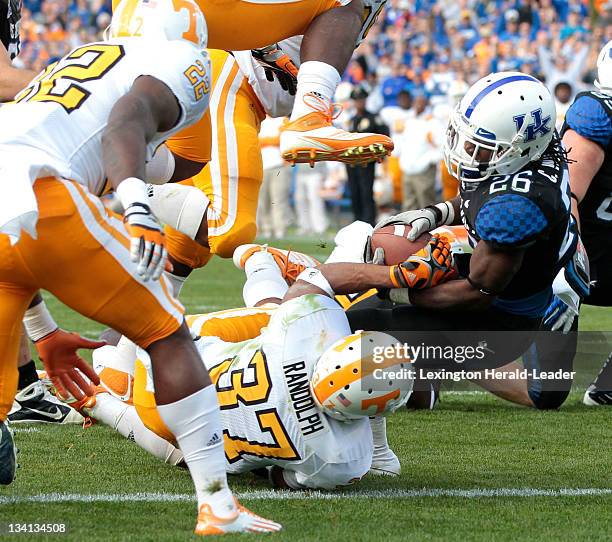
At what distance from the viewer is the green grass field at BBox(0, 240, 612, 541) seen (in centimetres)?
339

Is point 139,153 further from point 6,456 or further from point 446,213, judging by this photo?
point 446,213

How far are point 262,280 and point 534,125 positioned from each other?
1463mm

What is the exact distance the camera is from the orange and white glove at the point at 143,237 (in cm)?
290

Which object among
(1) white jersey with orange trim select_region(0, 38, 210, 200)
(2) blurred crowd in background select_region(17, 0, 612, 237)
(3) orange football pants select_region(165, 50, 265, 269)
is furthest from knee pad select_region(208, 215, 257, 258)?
(2) blurred crowd in background select_region(17, 0, 612, 237)

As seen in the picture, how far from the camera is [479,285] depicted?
181 inches

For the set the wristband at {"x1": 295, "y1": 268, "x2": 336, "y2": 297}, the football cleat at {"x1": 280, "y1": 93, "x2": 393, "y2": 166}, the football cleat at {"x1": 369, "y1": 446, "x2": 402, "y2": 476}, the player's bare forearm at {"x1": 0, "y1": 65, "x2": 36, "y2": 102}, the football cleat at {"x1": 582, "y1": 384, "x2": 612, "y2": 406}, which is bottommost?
the football cleat at {"x1": 582, "y1": 384, "x2": 612, "y2": 406}

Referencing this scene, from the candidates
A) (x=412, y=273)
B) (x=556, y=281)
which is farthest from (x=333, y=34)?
(x=556, y=281)

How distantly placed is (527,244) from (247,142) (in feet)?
6.24

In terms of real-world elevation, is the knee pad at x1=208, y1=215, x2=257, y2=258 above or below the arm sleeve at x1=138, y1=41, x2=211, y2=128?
below

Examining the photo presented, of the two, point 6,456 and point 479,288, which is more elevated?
point 6,456

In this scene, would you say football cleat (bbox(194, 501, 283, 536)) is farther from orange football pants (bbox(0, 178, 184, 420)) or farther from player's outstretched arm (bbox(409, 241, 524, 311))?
player's outstretched arm (bbox(409, 241, 524, 311))

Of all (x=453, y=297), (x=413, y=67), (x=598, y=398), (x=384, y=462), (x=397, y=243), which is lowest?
(x=413, y=67)

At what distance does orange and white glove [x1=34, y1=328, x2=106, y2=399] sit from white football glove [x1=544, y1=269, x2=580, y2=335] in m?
2.18

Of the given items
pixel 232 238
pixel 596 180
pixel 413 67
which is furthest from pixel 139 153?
pixel 413 67
